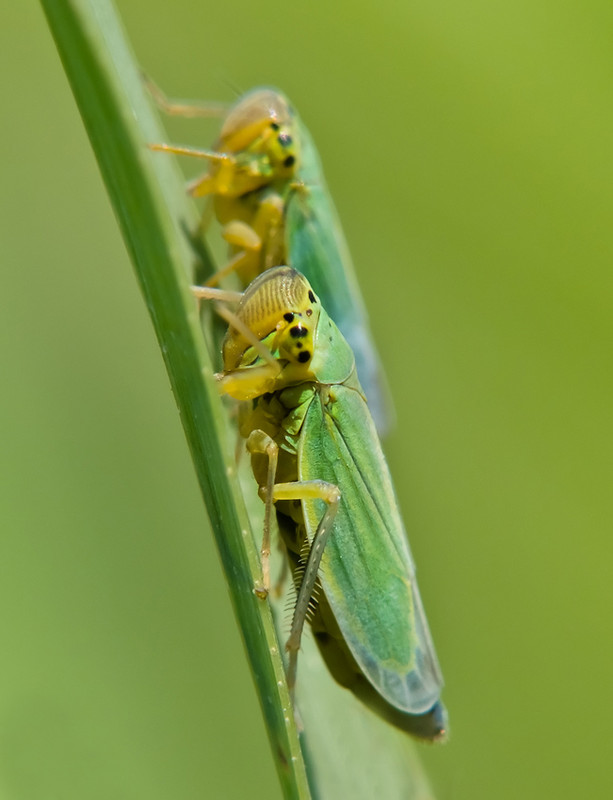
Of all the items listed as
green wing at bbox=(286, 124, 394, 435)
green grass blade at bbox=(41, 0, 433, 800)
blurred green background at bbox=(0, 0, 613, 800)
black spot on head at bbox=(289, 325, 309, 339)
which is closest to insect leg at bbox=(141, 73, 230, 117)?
blurred green background at bbox=(0, 0, 613, 800)

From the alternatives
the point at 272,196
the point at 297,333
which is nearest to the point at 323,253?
the point at 272,196

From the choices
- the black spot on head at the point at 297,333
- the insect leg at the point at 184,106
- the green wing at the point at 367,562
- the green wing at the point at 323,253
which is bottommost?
the green wing at the point at 367,562

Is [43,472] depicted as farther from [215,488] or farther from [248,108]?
[248,108]

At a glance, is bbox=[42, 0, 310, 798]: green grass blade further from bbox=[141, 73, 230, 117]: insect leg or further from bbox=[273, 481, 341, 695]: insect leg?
bbox=[141, 73, 230, 117]: insect leg

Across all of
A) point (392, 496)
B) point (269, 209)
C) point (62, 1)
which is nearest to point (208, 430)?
point (62, 1)

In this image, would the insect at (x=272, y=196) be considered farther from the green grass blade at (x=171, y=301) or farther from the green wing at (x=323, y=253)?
the green grass blade at (x=171, y=301)

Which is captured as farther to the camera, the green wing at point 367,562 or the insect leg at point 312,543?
the green wing at point 367,562

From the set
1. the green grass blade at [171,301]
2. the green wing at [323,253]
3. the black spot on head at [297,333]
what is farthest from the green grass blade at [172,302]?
the green wing at [323,253]
